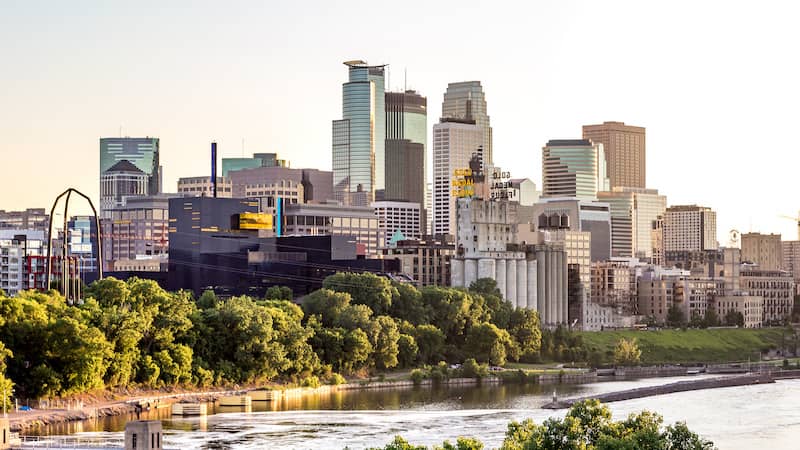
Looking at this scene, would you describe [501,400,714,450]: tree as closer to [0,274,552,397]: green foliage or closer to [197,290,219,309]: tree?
[0,274,552,397]: green foliage

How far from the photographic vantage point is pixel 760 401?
18988 centimetres

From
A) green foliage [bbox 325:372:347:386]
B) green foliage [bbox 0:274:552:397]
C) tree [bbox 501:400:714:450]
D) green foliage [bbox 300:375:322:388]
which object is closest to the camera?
tree [bbox 501:400:714:450]

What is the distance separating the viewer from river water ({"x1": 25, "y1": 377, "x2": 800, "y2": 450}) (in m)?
133

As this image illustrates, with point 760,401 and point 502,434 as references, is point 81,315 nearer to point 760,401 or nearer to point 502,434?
point 502,434

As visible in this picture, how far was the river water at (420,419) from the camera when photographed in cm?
13288

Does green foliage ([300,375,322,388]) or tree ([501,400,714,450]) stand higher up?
tree ([501,400,714,450])

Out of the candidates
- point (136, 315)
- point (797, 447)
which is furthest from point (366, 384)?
point (797, 447)

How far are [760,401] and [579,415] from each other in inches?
3867

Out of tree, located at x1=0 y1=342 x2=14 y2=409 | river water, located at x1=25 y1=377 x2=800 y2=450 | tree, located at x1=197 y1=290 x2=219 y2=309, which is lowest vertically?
river water, located at x1=25 y1=377 x2=800 y2=450

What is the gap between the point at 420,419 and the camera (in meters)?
152

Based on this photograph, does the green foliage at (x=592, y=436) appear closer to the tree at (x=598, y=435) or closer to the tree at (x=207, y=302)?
the tree at (x=598, y=435)

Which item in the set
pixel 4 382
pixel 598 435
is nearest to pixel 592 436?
pixel 598 435

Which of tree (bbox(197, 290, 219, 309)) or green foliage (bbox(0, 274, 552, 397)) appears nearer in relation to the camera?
green foliage (bbox(0, 274, 552, 397))

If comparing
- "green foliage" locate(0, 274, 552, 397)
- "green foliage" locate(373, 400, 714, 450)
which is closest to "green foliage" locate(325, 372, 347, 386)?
"green foliage" locate(0, 274, 552, 397)
